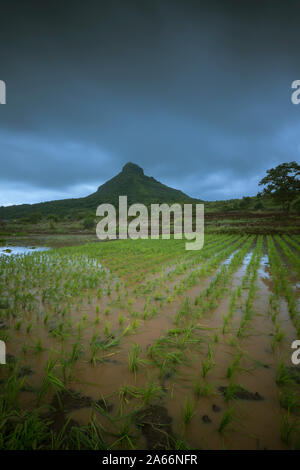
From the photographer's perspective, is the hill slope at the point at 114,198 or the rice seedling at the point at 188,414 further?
the hill slope at the point at 114,198

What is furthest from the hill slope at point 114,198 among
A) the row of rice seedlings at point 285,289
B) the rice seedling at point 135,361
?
the rice seedling at point 135,361

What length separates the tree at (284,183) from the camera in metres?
33.8

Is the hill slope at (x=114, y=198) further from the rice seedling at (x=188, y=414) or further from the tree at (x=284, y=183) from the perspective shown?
the rice seedling at (x=188, y=414)

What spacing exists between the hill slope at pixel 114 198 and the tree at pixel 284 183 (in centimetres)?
3933

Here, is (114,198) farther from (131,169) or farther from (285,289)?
(285,289)

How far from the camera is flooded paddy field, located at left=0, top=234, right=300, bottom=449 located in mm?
1647

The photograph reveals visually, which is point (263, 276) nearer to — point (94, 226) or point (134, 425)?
point (134, 425)

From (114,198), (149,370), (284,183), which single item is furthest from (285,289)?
(114,198)

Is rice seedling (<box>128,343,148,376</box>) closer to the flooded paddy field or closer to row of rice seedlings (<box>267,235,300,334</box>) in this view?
the flooded paddy field

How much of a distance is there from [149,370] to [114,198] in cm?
9473

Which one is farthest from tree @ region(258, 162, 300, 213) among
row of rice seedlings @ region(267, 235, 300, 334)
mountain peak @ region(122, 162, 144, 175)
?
mountain peak @ region(122, 162, 144, 175)

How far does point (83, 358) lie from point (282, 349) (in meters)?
3.17

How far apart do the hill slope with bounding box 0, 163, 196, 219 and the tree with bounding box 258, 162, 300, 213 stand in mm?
39329
